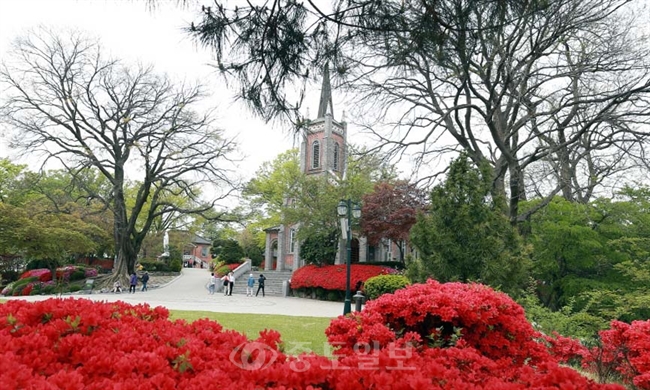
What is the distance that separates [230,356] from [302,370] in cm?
58

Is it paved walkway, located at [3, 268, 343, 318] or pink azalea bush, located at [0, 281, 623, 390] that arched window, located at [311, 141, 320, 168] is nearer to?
paved walkway, located at [3, 268, 343, 318]

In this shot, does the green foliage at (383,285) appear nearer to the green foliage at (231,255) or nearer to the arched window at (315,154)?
the arched window at (315,154)

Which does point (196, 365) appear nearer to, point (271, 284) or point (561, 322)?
point (561, 322)

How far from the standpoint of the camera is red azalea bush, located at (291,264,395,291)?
2091cm

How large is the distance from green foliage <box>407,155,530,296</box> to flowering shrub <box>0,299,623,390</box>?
514 cm

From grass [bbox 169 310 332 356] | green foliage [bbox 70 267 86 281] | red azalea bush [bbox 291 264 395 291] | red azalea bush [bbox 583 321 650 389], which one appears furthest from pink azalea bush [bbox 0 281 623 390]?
green foliage [bbox 70 267 86 281]

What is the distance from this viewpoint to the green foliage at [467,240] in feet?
26.6

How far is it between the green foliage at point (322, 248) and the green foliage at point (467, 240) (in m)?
15.9

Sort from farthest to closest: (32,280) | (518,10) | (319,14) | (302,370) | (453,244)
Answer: (32,280) → (453,244) → (319,14) → (518,10) → (302,370)

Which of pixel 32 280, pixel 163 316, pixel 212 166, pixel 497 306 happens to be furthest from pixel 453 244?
pixel 32 280

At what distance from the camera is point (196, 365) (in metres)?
2.38

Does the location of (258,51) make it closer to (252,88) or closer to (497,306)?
(252,88)

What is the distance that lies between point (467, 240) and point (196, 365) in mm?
7003

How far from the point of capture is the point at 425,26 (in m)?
3.48
